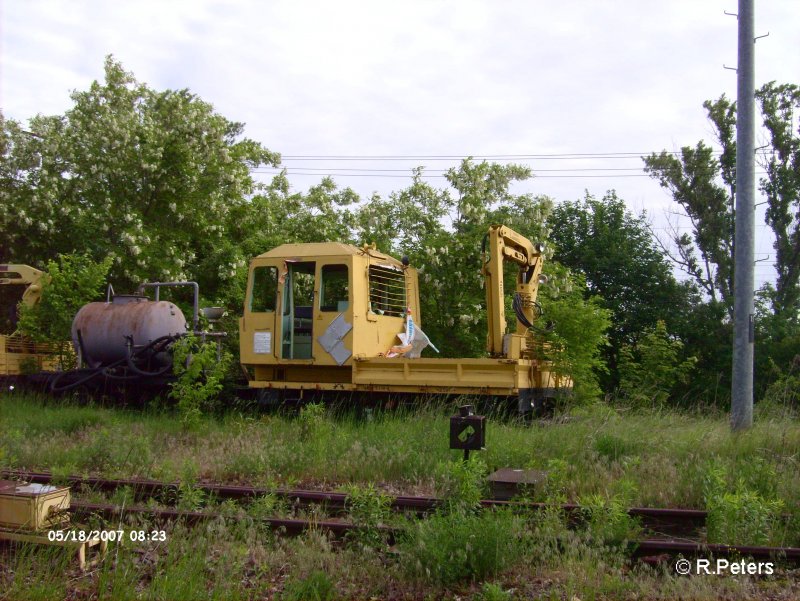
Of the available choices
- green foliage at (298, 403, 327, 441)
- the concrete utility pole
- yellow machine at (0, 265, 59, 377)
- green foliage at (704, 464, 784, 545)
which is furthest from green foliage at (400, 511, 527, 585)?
yellow machine at (0, 265, 59, 377)

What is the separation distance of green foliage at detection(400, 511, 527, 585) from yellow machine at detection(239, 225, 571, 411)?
5816 mm

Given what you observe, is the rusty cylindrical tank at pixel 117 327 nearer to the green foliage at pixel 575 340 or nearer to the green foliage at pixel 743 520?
the green foliage at pixel 575 340

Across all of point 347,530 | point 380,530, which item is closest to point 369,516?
point 380,530

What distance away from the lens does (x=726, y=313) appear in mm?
27281

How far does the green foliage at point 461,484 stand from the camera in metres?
6.45

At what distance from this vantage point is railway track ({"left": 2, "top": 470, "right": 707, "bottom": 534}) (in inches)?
263

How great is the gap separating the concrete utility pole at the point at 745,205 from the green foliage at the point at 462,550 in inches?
236

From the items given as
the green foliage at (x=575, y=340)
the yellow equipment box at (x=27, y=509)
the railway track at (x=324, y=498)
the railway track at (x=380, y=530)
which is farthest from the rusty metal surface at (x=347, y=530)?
the green foliage at (x=575, y=340)

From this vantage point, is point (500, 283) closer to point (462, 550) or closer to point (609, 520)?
point (609, 520)

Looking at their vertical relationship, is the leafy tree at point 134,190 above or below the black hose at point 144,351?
above

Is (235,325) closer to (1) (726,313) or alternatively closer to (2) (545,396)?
(2) (545,396)

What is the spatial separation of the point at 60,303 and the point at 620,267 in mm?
21217

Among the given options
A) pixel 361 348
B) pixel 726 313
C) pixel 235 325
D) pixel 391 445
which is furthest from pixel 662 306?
pixel 391 445

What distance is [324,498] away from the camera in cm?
736
